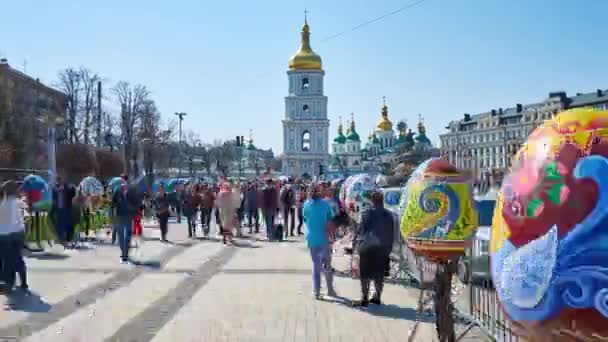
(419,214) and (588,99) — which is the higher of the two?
(588,99)

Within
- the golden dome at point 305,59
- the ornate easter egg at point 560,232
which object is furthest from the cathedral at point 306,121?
the ornate easter egg at point 560,232

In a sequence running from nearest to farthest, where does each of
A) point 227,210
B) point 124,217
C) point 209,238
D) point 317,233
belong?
1. point 317,233
2. point 124,217
3. point 227,210
4. point 209,238

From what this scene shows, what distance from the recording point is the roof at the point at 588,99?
96250mm

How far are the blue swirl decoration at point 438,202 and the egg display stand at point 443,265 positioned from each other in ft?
0.73

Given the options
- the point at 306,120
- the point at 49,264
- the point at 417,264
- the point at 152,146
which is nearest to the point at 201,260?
the point at 49,264

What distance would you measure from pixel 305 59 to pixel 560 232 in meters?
115

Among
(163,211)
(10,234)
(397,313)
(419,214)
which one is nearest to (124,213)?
(10,234)

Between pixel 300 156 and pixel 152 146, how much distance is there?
64135 millimetres

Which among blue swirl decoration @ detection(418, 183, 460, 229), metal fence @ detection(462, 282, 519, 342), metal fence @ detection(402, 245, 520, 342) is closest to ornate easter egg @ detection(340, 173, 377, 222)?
metal fence @ detection(402, 245, 520, 342)

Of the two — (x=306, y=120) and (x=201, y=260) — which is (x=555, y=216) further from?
(x=306, y=120)

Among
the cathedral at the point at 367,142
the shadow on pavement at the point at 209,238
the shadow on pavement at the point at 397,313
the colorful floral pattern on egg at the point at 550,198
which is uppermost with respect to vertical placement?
the cathedral at the point at 367,142

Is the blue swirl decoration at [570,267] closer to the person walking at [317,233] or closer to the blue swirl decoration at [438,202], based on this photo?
the blue swirl decoration at [438,202]

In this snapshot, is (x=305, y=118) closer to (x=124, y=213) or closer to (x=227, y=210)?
(x=227, y=210)

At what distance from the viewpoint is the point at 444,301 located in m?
7.12
